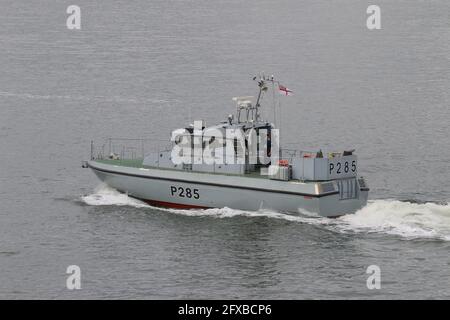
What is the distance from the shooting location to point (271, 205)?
1875 inches

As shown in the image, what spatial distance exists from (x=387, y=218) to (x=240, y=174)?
776 cm

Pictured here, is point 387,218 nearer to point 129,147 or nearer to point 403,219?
point 403,219

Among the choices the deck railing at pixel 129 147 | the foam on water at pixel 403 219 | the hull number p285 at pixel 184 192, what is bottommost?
the foam on water at pixel 403 219

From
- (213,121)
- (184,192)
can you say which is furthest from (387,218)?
(213,121)

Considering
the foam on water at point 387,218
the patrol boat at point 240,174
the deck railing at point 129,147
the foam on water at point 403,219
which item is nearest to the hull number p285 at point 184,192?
the patrol boat at point 240,174

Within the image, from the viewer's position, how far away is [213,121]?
245 feet

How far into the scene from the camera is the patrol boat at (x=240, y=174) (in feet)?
154

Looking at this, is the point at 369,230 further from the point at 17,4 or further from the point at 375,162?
the point at 17,4

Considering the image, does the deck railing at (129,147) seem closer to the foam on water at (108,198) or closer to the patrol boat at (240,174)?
the foam on water at (108,198)

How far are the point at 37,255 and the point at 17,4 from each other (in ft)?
464

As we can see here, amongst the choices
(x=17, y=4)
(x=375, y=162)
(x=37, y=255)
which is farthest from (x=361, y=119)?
(x=17, y=4)

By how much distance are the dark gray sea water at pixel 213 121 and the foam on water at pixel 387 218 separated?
108mm

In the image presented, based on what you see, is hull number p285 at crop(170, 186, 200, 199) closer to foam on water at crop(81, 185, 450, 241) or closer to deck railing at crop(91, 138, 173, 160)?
foam on water at crop(81, 185, 450, 241)

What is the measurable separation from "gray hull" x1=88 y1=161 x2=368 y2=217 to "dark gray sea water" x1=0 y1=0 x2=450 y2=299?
2.18 ft
